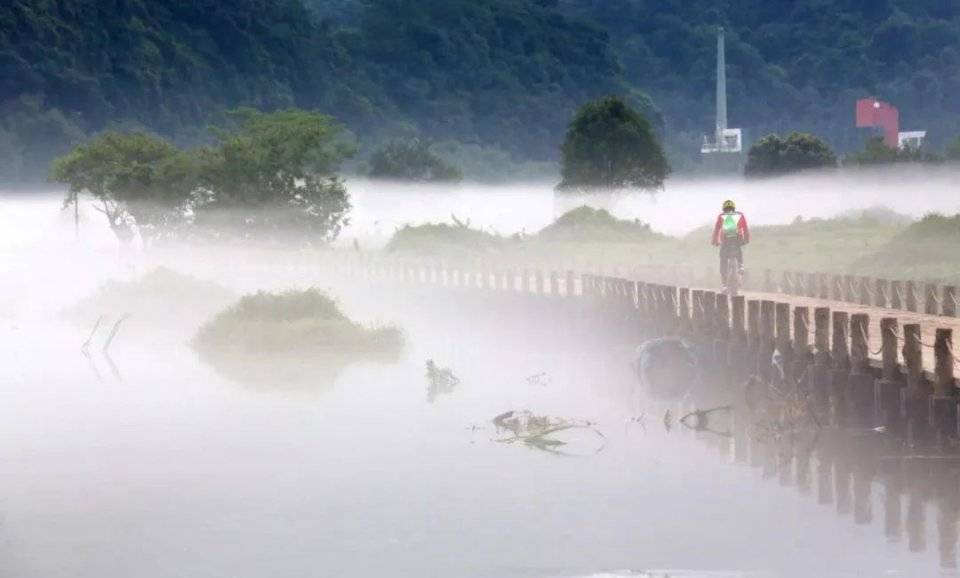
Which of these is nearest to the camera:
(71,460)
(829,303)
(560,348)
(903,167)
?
(71,460)

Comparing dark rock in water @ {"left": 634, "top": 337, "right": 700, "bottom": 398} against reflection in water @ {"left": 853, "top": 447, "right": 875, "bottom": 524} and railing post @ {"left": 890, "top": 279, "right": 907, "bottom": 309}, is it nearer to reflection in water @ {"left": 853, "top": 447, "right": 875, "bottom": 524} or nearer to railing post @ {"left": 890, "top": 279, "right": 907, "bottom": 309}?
railing post @ {"left": 890, "top": 279, "right": 907, "bottom": 309}

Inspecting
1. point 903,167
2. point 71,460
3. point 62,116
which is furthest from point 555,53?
point 71,460

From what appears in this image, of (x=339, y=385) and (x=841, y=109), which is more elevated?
(x=841, y=109)

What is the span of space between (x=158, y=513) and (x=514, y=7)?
491 feet

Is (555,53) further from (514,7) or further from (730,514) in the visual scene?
(730,514)

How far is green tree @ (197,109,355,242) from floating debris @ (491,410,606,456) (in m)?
44.1

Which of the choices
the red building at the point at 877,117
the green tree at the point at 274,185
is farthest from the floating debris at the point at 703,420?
the red building at the point at 877,117

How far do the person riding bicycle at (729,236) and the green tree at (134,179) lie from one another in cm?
3933

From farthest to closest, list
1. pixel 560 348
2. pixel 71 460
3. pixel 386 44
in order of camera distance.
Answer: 1. pixel 386 44
2. pixel 560 348
3. pixel 71 460

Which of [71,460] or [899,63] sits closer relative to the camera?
[71,460]

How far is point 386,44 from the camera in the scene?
6501 inches

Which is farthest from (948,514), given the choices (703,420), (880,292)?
(880,292)

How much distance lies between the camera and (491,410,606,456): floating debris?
3434 centimetres

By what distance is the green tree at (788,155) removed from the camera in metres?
112
